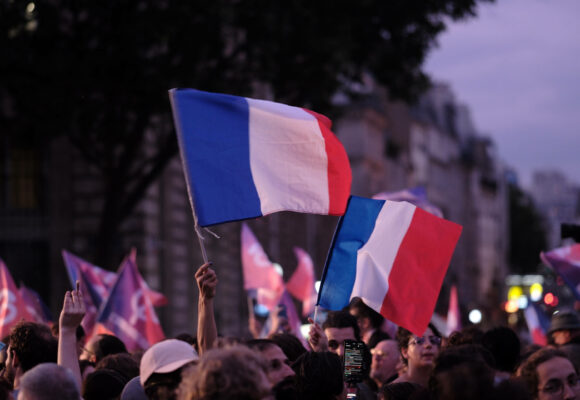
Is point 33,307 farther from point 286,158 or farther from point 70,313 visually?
point 70,313

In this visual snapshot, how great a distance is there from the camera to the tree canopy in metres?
16.8

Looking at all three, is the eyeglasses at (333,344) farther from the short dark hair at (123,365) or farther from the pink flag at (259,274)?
the pink flag at (259,274)

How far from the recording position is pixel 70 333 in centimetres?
589

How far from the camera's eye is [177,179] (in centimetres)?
2531

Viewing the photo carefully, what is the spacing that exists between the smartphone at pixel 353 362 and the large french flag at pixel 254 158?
1.02 meters

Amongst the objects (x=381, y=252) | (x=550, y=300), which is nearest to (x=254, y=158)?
(x=381, y=252)

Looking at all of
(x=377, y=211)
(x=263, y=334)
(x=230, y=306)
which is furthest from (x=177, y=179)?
(x=377, y=211)

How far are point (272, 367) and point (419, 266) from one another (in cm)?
166

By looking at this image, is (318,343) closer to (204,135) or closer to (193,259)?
(204,135)

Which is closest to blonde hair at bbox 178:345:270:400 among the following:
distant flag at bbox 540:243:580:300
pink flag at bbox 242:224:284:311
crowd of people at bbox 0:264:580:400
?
crowd of people at bbox 0:264:580:400

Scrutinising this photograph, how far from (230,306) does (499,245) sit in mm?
91548

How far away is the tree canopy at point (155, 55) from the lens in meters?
16.8

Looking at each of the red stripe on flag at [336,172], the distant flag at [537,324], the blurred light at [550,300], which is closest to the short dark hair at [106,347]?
the red stripe on flag at [336,172]

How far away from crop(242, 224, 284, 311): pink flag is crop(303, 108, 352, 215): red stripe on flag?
5.15 metres
